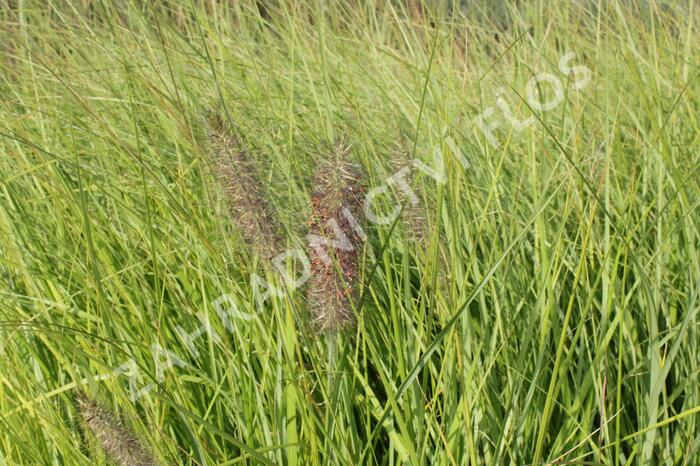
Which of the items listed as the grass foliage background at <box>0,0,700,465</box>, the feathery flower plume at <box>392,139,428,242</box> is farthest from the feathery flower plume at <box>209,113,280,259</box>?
the feathery flower plume at <box>392,139,428,242</box>

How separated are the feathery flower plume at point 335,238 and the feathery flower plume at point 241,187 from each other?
81 mm

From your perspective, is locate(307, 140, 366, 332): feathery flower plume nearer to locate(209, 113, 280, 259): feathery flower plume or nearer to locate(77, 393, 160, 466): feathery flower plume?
locate(209, 113, 280, 259): feathery flower plume

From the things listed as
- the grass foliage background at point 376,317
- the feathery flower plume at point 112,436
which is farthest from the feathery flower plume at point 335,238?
the feathery flower plume at point 112,436

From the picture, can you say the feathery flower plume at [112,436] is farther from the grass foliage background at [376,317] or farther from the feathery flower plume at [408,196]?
the feathery flower plume at [408,196]

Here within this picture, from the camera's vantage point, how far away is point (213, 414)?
5.74ft

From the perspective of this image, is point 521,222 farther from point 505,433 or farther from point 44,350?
point 44,350

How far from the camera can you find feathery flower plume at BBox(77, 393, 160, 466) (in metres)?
1.18

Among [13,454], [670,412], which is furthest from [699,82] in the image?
[13,454]

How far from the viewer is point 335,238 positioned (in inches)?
50.2

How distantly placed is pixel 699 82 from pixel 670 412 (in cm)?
146

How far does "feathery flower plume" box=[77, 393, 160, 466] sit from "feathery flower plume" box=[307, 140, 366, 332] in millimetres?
351

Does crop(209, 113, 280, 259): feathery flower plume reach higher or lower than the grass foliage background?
higher

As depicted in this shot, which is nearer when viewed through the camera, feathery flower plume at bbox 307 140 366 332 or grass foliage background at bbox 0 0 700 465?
feathery flower plume at bbox 307 140 366 332

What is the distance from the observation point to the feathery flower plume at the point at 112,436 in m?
1.18
